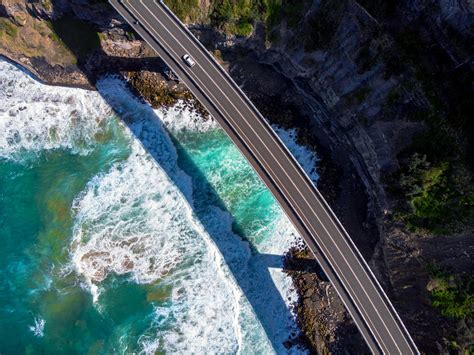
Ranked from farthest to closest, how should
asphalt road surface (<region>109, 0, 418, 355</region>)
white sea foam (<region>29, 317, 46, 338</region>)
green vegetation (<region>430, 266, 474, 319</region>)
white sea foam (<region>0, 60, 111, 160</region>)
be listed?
white sea foam (<region>0, 60, 111, 160</region>)
white sea foam (<region>29, 317, 46, 338</region>)
asphalt road surface (<region>109, 0, 418, 355</region>)
green vegetation (<region>430, 266, 474, 319</region>)

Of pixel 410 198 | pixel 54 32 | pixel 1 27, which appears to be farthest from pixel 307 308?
pixel 1 27

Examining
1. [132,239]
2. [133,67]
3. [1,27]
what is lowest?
[132,239]

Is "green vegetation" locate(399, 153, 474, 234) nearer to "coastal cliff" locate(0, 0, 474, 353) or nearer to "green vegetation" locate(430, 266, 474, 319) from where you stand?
"coastal cliff" locate(0, 0, 474, 353)

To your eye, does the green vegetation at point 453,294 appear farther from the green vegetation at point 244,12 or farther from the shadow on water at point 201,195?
the green vegetation at point 244,12

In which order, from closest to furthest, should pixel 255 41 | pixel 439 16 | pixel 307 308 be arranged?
1. pixel 439 16
2. pixel 255 41
3. pixel 307 308

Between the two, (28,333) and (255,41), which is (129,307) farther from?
(255,41)

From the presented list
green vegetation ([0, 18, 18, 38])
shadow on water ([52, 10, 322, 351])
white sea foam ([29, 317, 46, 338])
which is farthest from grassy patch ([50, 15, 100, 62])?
white sea foam ([29, 317, 46, 338])

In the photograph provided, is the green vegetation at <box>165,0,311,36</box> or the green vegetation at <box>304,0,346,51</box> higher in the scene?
the green vegetation at <box>165,0,311,36</box>

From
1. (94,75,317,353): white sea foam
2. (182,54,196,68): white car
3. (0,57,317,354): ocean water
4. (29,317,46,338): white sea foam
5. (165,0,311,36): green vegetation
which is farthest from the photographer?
(94,75,317,353): white sea foam
